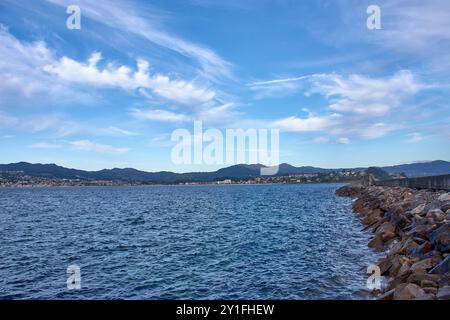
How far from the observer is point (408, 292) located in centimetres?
1191

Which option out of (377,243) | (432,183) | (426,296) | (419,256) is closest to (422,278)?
(426,296)

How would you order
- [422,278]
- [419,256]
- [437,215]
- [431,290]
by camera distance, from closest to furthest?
[431,290]
[422,278]
[419,256]
[437,215]

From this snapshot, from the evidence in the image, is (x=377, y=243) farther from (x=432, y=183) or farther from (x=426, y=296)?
(x=432, y=183)

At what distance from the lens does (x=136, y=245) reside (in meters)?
29.3

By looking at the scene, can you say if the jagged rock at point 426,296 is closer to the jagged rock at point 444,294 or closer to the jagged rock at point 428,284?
the jagged rock at point 444,294

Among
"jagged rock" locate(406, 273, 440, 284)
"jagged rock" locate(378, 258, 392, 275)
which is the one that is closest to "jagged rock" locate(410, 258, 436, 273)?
"jagged rock" locate(406, 273, 440, 284)

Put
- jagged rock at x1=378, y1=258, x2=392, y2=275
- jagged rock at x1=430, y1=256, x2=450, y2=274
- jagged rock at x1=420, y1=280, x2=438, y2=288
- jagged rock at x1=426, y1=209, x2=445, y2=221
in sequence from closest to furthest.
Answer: jagged rock at x1=420, y1=280, x2=438, y2=288
jagged rock at x1=430, y1=256, x2=450, y2=274
jagged rock at x1=378, y1=258, x2=392, y2=275
jagged rock at x1=426, y1=209, x2=445, y2=221

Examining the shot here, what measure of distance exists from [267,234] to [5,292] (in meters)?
21.7

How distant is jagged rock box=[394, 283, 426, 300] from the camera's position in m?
11.8

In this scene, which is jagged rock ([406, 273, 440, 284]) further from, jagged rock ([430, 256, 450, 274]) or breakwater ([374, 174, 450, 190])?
breakwater ([374, 174, 450, 190])

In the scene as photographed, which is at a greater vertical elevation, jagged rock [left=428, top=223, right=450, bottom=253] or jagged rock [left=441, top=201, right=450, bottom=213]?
jagged rock [left=441, top=201, right=450, bottom=213]

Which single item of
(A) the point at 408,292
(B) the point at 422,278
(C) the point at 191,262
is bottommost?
(C) the point at 191,262

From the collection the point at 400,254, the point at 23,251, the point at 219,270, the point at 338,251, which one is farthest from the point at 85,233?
the point at 400,254
